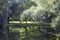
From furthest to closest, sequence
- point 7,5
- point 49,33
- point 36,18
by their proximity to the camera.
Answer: point 49,33 < point 36,18 < point 7,5

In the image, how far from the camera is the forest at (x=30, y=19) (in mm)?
5434

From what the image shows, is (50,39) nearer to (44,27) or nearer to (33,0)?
(44,27)

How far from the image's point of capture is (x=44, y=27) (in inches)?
244

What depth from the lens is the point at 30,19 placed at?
20.4 feet

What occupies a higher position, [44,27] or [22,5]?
[22,5]

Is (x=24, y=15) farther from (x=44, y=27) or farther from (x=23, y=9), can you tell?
(x=44, y=27)

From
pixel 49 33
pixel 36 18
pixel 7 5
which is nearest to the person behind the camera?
pixel 7 5

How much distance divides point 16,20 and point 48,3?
155 centimetres

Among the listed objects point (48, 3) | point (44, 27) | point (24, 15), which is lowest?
point (44, 27)

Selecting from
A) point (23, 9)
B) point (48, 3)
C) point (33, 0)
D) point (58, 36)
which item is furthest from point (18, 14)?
point (58, 36)

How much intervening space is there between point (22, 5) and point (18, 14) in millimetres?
371

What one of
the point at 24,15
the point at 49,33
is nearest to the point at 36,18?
the point at 24,15

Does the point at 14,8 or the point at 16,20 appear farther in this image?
the point at 16,20

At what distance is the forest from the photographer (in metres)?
5.43
